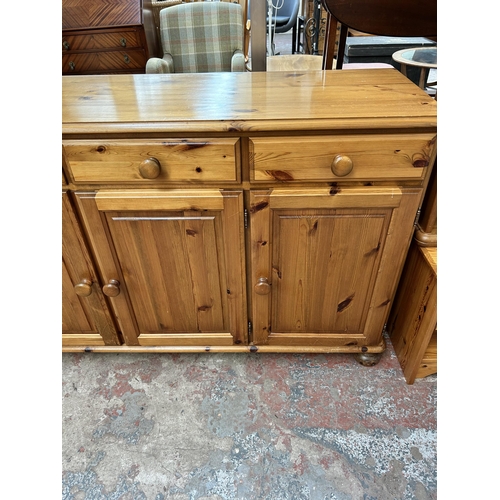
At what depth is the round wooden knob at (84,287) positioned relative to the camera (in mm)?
921

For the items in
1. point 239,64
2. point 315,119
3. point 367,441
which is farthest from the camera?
point 239,64

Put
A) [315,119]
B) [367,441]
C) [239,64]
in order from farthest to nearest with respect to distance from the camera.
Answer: [239,64]
[367,441]
[315,119]

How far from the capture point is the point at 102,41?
1.97 m

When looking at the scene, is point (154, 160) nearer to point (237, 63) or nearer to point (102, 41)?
point (237, 63)

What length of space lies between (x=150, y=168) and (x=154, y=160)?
2cm

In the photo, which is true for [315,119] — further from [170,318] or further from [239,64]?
[239,64]

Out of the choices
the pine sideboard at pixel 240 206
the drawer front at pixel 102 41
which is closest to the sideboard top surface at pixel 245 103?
the pine sideboard at pixel 240 206

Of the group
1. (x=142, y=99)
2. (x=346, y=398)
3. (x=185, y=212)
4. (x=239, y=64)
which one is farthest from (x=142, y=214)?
(x=239, y=64)

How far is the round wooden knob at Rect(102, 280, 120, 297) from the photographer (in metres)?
0.92

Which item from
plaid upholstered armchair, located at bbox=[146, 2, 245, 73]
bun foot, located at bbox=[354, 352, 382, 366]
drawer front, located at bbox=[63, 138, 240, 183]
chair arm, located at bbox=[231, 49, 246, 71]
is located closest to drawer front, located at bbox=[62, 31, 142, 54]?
plaid upholstered armchair, located at bbox=[146, 2, 245, 73]

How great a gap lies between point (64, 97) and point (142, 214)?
0.36 metres

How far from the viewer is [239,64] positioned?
6.39 feet

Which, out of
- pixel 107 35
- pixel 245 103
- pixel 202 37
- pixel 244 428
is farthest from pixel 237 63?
pixel 244 428

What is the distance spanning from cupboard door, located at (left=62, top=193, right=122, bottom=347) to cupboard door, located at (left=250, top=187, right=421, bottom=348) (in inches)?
17.1
